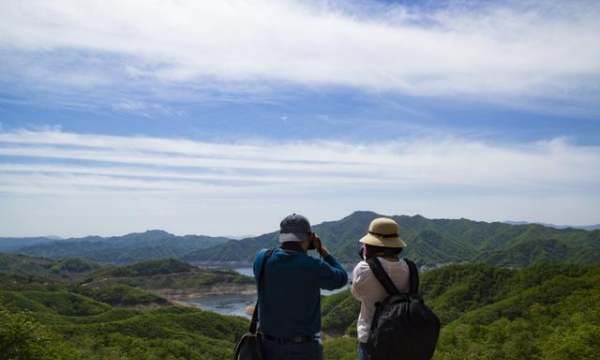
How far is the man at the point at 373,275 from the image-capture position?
16.8 feet

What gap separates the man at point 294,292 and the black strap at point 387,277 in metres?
0.35

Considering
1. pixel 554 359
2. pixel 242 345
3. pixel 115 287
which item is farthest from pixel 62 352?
pixel 115 287

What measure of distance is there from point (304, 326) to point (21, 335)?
53.2 ft

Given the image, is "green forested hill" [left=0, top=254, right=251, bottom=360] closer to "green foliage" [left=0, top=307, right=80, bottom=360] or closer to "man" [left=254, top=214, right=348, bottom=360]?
"green foliage" [left=0, top=307, right=80, bottom=360]

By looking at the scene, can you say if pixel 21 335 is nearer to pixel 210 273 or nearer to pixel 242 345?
pixel 242 345

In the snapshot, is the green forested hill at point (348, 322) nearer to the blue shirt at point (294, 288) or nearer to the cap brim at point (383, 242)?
the blue shirt at point (294, 288)

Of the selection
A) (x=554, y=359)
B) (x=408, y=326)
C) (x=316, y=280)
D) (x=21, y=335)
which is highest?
(x=316, y=280)

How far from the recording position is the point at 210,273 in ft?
609

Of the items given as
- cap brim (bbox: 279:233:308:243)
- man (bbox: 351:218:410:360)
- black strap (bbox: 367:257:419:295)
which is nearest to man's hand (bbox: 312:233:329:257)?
cap brim (bbox: 279:233:308:243)

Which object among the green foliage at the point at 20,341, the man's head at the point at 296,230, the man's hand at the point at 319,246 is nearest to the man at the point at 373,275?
the man's hand at the point at 319,246

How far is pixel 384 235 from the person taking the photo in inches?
215

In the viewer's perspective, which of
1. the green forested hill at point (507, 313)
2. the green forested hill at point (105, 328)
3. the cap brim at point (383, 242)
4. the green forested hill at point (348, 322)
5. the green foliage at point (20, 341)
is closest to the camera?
the cap brim at point (383, 242)

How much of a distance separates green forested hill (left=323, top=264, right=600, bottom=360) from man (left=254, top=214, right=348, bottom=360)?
23297mm

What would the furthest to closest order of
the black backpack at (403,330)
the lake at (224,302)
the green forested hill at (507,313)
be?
the lake at (224,302), the green forested hill at (507,313), the black backpack at (403,330)
